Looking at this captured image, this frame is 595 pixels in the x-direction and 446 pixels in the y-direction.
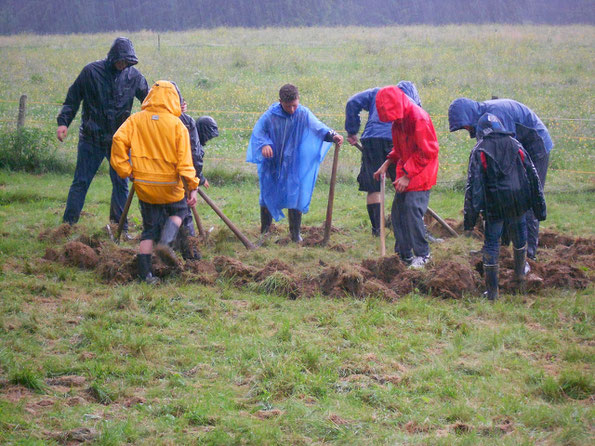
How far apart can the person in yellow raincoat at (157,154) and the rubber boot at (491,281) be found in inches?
106

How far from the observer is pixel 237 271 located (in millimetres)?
6605

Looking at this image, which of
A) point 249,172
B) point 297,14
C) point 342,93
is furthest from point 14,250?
point 297,14

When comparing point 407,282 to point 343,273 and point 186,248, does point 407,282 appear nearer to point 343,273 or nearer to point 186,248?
point 343,273

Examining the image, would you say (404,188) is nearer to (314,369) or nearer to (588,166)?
(314,369)

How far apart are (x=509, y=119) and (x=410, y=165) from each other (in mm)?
1033

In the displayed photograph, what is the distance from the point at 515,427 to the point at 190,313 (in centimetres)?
280

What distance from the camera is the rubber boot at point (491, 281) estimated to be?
6.09 metres

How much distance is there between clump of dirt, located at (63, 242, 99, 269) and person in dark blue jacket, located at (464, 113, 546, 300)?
357 centimetres

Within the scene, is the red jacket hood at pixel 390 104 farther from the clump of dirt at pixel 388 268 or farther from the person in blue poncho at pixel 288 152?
the clump of dirt at pixel 388 268

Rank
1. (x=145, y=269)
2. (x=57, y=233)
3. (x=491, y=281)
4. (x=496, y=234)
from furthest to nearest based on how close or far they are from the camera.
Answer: (x=57, y=233), (x=145, y=269), (x=491, y=281), (x=496, y=234)

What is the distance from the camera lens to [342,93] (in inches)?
722

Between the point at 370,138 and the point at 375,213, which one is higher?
the point at 370,138

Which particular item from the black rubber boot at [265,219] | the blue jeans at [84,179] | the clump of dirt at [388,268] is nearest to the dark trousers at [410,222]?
the clump of dirt at [388,268]

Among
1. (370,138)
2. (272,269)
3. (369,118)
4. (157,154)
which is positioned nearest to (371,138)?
(370,138)
